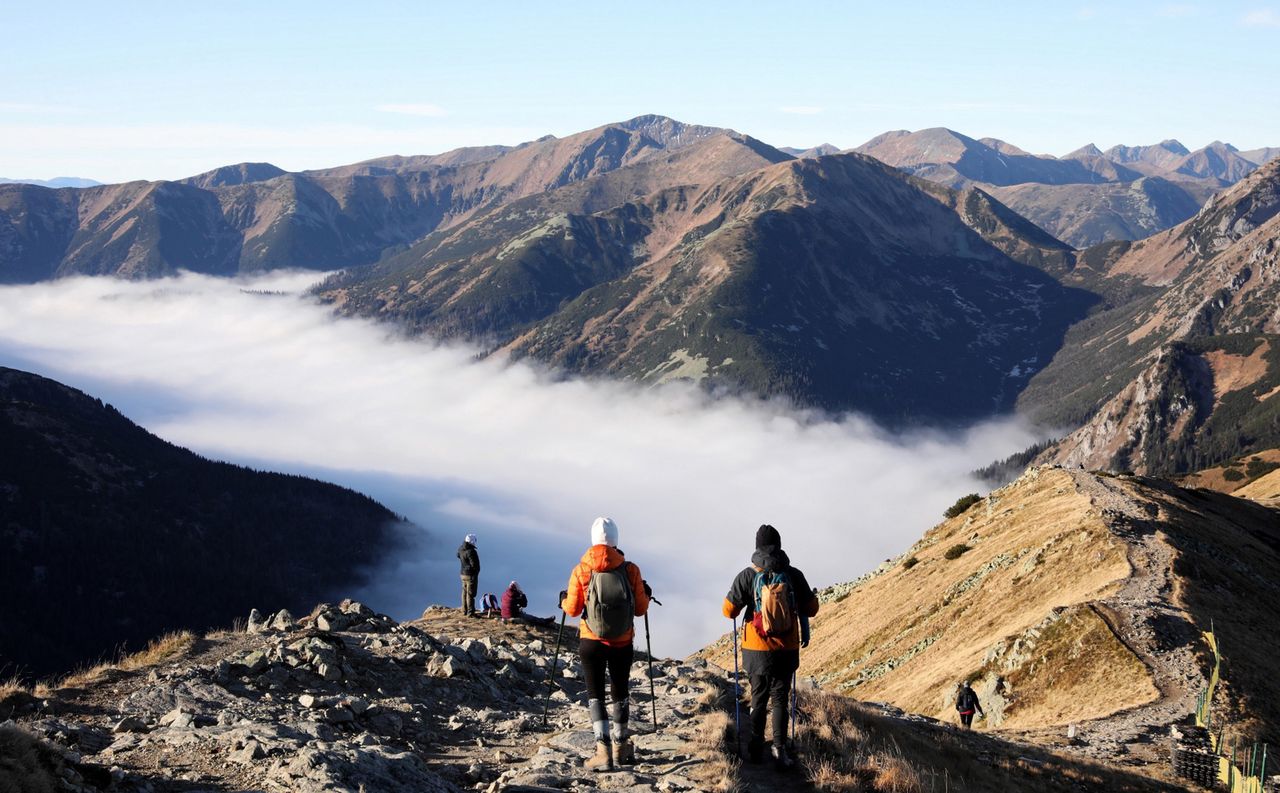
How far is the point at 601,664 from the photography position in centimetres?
1661

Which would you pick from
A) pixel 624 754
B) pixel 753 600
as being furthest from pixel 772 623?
pixel 624 754

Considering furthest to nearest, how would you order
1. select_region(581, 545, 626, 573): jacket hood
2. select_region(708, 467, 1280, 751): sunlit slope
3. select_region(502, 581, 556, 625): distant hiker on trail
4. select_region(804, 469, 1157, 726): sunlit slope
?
select_region(502, 581, 556, 625): distant hiker on trail, select_region(804, 469, 1157, 726): sunlit slope, select_region(708, 467, 1280, 751): sunlit slope, select_region(581, 545, 626, 573): jacket hood

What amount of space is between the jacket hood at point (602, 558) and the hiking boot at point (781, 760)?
4652 millimetres

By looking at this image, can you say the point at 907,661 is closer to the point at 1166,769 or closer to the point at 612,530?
the point at 1166,769

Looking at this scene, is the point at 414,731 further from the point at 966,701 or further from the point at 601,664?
the point at 966,701

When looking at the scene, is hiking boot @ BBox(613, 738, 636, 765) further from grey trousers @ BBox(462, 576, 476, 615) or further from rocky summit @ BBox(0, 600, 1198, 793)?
grey trousers @ BBox(462, 576, 476, 615)

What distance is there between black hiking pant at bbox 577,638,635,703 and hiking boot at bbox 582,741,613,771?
2.81ft

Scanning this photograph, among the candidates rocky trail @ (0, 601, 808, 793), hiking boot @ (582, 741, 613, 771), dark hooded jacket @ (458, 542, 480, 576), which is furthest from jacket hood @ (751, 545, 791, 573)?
dark hooded jacket @ (458, 542, 480, 576)

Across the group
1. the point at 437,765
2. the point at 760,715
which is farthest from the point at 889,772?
the point at 437,765

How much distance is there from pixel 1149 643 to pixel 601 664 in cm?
2730

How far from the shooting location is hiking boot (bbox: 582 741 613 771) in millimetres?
16438

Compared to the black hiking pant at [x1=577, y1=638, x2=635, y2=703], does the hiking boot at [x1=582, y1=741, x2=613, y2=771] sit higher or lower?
lower

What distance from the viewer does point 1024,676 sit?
35.6 metres

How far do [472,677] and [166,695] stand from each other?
28.7 ft
